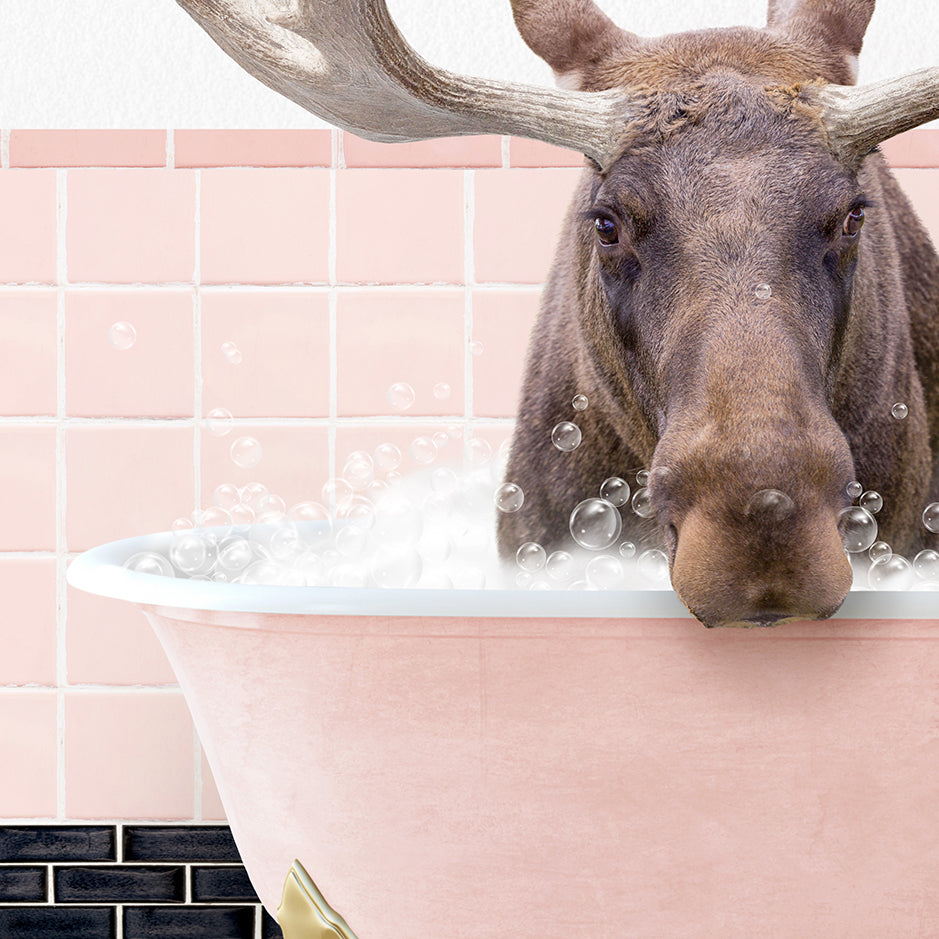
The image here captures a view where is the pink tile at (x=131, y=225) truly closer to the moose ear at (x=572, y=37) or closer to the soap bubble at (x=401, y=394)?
the soap bubble at (x=401, y=394)

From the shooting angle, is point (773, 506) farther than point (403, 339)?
No

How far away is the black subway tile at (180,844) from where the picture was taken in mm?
1278

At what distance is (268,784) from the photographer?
0.69m

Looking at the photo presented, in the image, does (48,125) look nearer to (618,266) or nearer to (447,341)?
(447,341)

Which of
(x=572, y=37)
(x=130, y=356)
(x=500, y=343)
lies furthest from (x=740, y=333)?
(x=130, y=356)

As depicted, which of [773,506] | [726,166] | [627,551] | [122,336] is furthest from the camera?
[122,336]

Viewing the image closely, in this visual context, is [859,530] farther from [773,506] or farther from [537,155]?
[537,155]

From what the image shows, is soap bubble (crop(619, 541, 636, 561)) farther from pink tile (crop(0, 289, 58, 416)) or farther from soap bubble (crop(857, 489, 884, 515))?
pink tile (crop(0, 289, 58, 416))

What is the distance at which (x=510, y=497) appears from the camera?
938 mm

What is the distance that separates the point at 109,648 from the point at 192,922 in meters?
0.38

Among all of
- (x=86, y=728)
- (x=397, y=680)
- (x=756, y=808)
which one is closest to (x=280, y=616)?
(x=397, y=680)

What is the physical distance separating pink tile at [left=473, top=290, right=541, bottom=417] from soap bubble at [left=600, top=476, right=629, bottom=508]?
416 mm

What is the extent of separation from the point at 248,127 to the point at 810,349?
94 centimetres

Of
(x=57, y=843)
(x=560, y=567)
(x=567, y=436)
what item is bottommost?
(x=57, y=843)
